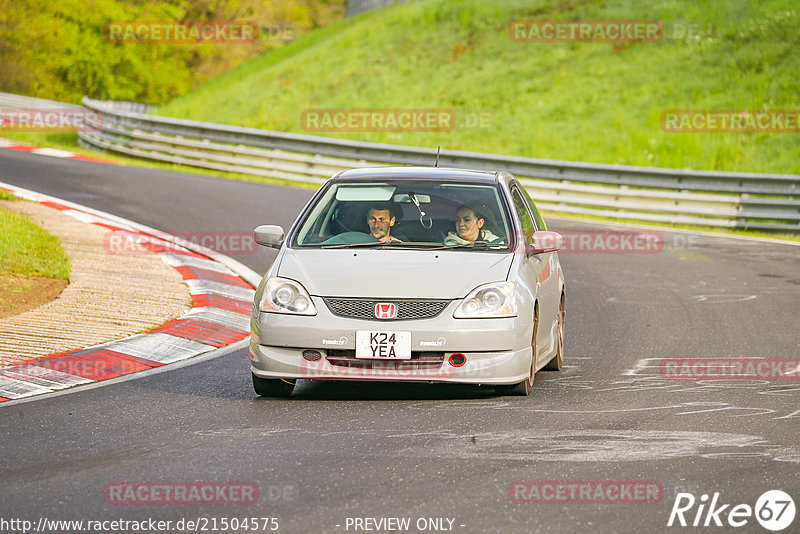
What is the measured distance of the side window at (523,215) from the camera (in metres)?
8.88

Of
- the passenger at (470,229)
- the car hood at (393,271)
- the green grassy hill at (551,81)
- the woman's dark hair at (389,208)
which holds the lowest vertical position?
the car hood at (393,271)

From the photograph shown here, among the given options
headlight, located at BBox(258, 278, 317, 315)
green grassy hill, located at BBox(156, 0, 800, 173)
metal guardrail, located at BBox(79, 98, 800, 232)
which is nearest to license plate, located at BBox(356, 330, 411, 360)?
headlight, located at BBox(258, 278, 317, 315)

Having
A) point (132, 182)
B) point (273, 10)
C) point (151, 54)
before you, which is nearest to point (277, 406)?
point (132, 182)

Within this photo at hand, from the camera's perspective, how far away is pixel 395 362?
297 inches

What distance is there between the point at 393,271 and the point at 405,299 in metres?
0.28

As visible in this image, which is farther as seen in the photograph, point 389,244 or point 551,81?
point 551,81

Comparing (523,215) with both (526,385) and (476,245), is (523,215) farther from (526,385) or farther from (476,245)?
(526,385)

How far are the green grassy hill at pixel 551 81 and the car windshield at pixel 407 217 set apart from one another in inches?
738

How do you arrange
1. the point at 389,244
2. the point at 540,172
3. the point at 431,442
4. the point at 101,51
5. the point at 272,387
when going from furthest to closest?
1. the point at 101,51
2. the point at 540,172
3. the point at 389,244
4. the point at 272,387
5. the point at 431,442

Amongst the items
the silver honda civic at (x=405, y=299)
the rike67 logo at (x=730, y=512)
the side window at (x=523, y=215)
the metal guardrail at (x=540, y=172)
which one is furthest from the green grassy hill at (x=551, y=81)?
the rike67 logo at (x=730, y=512)

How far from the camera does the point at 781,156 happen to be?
26.8 metres

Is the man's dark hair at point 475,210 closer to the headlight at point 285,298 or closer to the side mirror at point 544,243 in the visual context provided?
the side mirror at point 544,243

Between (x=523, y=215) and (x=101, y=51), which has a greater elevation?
(x=101, y=51)

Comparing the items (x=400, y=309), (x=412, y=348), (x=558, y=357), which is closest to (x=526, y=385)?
(x=412, y=348)
